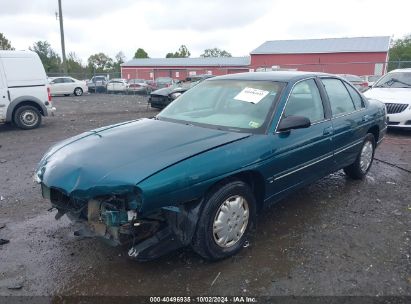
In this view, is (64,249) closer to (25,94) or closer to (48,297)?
(48,297)

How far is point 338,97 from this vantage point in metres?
4.77

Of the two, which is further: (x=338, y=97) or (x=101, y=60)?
(x=101, y=60)

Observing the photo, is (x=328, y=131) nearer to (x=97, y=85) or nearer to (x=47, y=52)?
(x=97, y=85)

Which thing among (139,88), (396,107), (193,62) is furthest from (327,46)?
(396,107)

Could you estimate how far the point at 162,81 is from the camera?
88.0ft

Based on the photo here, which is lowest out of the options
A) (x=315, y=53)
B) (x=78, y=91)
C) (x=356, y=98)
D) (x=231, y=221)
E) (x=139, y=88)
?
(x=231, y=221)

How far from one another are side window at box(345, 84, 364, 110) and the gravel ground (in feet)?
3.92

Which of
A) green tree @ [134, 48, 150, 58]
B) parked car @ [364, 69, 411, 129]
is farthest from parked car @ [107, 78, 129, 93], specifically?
green tree @ [134, 48, 150, 58]

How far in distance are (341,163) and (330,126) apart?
685mm

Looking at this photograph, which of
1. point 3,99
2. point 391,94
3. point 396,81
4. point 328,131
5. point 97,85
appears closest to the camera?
point 328,131

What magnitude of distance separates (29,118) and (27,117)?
2.5 inches

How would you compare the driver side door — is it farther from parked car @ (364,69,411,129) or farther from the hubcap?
the hubcap

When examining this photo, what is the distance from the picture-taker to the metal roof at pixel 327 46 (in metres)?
39.4

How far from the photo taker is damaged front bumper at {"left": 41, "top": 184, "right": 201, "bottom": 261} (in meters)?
2.84
